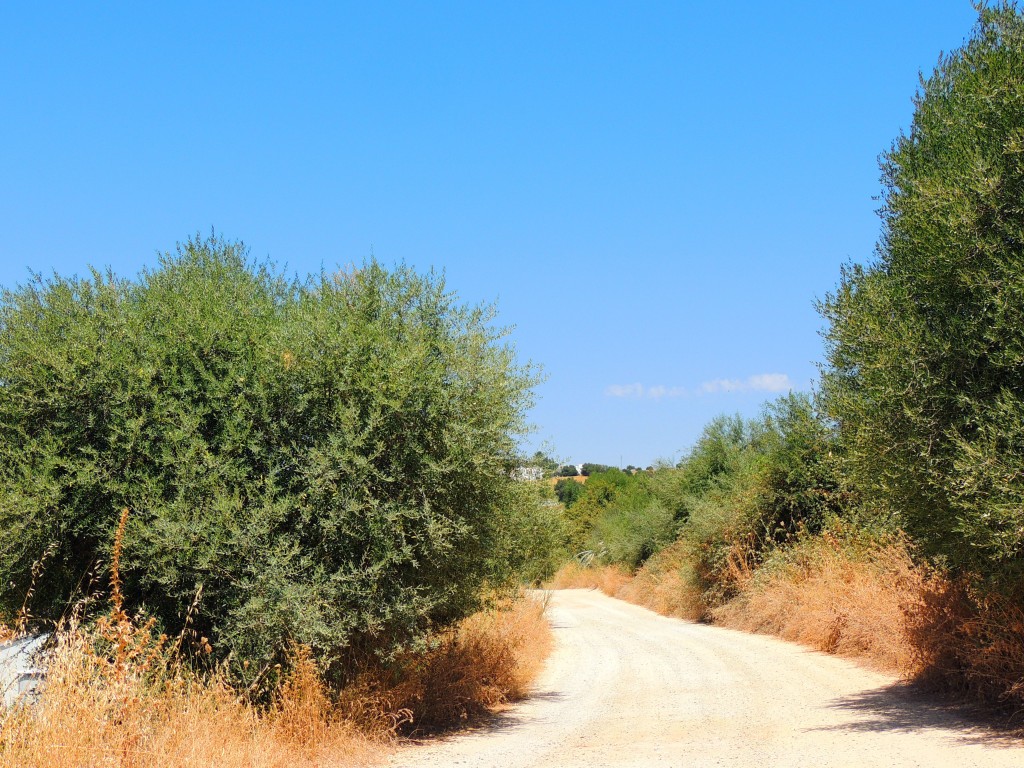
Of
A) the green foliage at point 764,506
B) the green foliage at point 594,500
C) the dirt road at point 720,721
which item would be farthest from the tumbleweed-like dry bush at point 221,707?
the green foliage at point 594,500

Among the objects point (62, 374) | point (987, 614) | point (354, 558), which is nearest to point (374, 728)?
point (354, 558)

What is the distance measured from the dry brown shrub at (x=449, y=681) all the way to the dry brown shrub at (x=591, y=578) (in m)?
28.2

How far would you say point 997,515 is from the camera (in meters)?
8.96

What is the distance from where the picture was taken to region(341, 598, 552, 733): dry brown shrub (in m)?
10.7

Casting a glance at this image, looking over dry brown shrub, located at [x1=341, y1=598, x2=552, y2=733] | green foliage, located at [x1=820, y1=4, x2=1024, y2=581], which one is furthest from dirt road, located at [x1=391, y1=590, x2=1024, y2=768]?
green foliage, located at [x1=820, y1=4, x2=1024, y2=581]

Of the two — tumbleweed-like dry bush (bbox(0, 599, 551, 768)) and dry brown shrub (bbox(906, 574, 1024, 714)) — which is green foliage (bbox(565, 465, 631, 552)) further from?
tumbleweed-like dry bush (bbox(0, 599, 551, 768))

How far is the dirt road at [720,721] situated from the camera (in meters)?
9.48

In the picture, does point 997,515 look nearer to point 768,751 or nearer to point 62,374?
point 768,751

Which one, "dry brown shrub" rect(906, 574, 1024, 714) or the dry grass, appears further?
"dry brown shrub" rect(906, 574, 1024, 714)

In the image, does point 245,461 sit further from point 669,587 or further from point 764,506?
point 669,587

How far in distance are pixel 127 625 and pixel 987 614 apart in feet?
34.0

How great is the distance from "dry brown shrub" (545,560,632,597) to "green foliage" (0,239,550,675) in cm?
3340

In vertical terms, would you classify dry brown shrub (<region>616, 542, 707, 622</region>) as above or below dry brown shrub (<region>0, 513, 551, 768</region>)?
above

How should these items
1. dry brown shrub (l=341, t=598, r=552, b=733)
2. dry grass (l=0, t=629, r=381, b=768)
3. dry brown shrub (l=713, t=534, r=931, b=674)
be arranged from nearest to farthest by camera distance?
dry grass (l=0, t=629, r=381, b=768) → dry brown shrub (l=341, t=598, r=552, b=733) → dry brown shrub (l=713, t=534, r=931, b=674)
